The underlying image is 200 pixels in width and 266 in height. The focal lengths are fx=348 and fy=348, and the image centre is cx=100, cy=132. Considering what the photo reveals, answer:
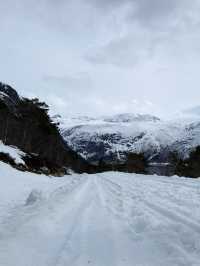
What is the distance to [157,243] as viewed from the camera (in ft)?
20.9

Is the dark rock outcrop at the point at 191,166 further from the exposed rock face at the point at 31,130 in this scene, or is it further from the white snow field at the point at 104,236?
the white snow field at the point at 104,236

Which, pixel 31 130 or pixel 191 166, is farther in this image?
pixel 31 130

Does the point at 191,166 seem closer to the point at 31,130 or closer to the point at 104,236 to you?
the point at 31,130

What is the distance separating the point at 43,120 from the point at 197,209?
7524cm

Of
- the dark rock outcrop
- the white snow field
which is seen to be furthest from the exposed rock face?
the white snow field

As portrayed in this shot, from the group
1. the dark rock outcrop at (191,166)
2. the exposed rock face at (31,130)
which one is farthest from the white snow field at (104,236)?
the dark rock outcrop at (191,166)

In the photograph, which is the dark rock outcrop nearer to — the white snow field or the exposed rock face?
the exposed rock face

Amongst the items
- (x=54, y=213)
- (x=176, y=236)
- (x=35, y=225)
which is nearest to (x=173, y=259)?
(x=176, y=236)

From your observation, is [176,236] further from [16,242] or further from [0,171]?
[0,171]

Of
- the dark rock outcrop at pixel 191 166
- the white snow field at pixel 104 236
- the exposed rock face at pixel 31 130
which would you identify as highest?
the exposed rock face at pixel 31 130

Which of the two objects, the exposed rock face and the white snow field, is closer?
the white snow field

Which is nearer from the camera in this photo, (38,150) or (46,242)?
(46,242)

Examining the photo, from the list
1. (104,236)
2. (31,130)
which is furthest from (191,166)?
(104,236)

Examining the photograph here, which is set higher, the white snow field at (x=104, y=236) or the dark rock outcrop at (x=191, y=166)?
the dark rock outcrop at (x=191, y=166)
